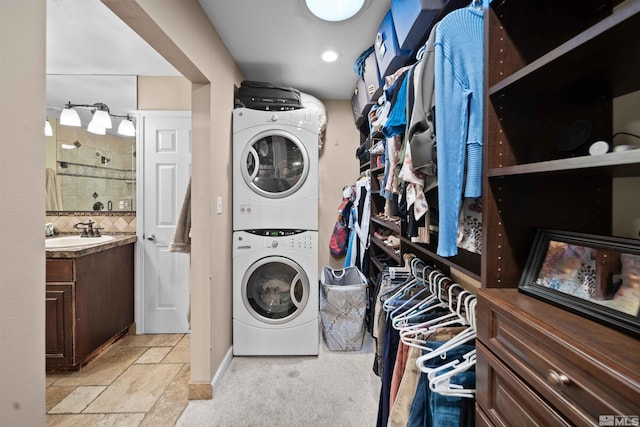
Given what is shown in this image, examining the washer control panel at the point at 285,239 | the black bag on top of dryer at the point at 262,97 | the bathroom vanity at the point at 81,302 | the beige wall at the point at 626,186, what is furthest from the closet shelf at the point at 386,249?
the bathroom vanity at the point at 81,302

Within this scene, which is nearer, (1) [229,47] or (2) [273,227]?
(1) [229,47]

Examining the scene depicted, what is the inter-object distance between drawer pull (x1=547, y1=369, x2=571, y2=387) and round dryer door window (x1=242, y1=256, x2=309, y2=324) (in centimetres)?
185

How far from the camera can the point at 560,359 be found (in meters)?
0.57

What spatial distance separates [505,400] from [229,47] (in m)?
2.59

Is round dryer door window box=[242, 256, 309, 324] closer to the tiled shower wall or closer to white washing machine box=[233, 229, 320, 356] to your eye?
white washing machine box=[233, 229, 320, 356]

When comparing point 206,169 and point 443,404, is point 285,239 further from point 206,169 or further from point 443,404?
point 443,404

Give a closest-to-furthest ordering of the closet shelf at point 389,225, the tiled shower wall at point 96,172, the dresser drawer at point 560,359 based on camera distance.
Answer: the dresser drawer at point 560,359
the closet shelf at point 389,225
the tiled shower wall at point 96,172

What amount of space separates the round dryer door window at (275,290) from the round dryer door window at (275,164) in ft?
2.01

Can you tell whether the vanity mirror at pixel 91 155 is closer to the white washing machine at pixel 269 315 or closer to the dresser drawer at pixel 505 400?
the white washing machine at pixel 269 315

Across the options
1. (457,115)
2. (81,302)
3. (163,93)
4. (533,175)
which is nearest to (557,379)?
(533,175)

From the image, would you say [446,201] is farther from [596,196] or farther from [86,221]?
[86,221]

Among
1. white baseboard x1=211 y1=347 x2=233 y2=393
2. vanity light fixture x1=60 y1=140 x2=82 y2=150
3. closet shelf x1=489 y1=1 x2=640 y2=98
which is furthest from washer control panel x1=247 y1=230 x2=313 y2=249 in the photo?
vanity light fixture x1=60 y1=140 x2=82 y2=150

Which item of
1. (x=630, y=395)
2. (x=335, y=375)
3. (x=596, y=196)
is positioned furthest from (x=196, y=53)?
(x=335, y=375)

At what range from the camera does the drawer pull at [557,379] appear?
0.54 m
